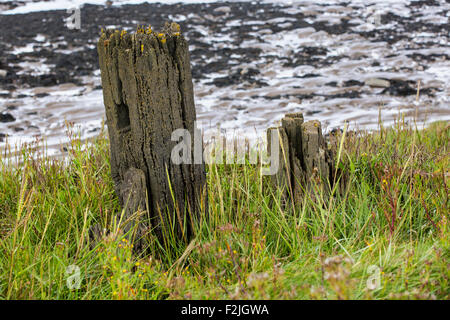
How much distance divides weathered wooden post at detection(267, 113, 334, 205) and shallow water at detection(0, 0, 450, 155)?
1.49 meters

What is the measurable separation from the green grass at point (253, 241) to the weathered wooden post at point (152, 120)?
174 millimetres

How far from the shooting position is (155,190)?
2.98m

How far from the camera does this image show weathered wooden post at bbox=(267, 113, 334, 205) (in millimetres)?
3148

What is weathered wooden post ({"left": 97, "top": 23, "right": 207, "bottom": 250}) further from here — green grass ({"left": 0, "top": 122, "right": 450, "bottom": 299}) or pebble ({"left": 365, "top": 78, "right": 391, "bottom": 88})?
pebble ({"left": 365, "top": 78, "right": 391, "bottom": 88})

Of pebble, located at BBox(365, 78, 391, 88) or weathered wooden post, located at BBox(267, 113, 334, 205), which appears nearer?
weathered wooden post, located at BBox(267, 113, 334, 205)

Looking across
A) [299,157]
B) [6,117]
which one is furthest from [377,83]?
[6,117]

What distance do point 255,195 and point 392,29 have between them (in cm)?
924

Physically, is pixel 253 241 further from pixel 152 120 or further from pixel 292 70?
pixel 292 70

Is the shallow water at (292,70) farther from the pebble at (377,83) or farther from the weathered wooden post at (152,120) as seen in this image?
the weathered wooden post at (152,120)

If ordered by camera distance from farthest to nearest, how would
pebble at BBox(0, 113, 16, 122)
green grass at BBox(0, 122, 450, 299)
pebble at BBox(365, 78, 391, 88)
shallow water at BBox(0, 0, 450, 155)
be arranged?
pebble at BBox(365, 78, 391, 88), pebble at BBox(0, 113, 16, 122), shallow water at BBox(0, 0, 450, 155), green grass at BBox(0, 122, 450, 299)

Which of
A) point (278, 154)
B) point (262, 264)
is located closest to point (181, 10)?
point (278, 154)

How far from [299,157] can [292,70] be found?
232 inches

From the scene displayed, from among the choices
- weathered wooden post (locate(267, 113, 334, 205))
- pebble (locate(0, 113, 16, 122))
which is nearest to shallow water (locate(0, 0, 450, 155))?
pebble (locate(0, 113, 16, 122))

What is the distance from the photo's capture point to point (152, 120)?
286cm
